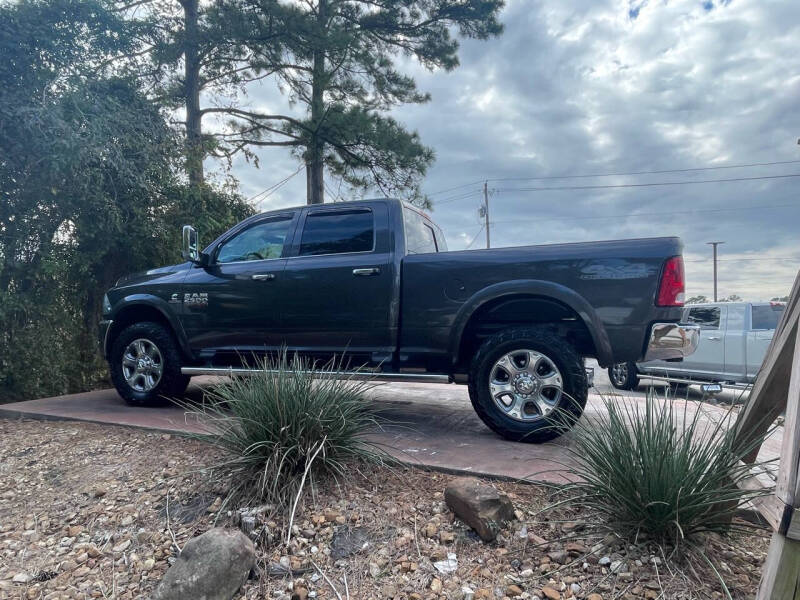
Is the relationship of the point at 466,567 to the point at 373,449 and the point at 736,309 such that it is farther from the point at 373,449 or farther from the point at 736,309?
the point at 736,309

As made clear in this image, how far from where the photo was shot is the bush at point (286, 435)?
9.40 ft

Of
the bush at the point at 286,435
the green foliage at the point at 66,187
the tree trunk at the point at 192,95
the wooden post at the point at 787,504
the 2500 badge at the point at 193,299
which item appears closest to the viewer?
the wooden post at the point at 787,504

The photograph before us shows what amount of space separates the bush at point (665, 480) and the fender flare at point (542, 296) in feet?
4.01

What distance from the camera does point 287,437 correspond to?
2.94m

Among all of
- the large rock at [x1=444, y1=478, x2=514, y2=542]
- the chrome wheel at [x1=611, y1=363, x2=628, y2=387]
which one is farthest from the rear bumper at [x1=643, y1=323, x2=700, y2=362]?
the chrome wheel at [x1=611, y1=363, x2=628, y2=387]

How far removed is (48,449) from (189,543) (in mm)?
2424

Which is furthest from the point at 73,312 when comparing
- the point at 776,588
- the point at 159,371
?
the point at 776,588

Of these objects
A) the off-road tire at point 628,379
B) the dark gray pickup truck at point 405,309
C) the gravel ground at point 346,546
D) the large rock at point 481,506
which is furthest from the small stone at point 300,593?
the off-road tire at point 628,379

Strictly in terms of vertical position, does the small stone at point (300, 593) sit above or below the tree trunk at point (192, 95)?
below

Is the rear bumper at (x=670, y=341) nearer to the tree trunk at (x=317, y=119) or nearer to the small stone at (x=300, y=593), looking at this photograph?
the small stone at (x=300, y=593)

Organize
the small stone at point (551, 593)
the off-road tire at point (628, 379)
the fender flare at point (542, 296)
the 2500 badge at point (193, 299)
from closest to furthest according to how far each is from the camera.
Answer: the small stone at point (551, 593) → the fender flare at point (542, 296) → the 2500 badge at point (193, 299) → the off-road tire at point (628, 379)

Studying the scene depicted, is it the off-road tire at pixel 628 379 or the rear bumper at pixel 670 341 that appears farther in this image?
the off-road tire at pixel 628 379

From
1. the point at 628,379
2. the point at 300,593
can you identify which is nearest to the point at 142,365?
the point at 300,593

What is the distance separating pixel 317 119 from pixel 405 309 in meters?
7.60
